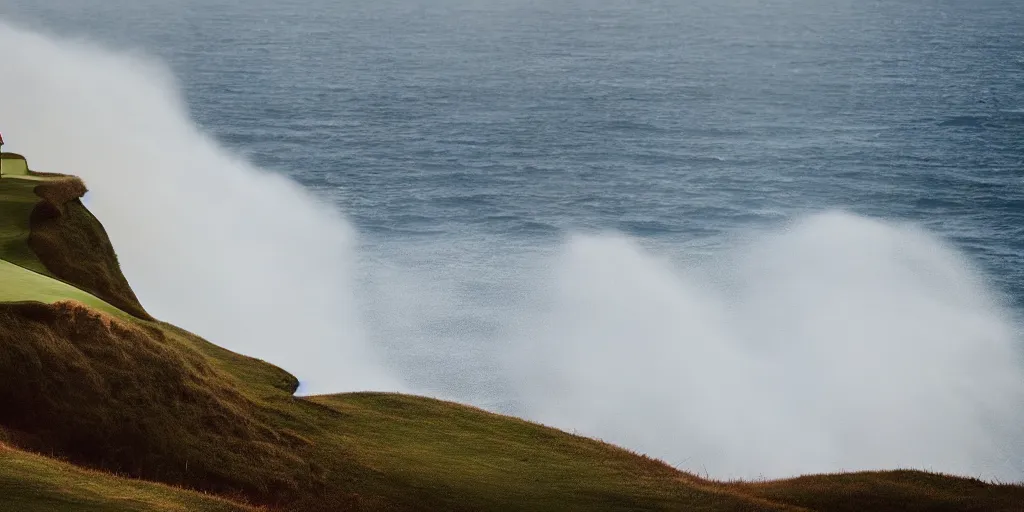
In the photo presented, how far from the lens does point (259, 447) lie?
94.0 ft

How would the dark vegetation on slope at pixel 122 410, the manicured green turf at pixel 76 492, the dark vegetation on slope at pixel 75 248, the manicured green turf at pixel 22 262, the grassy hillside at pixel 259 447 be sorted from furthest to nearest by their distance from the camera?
the dark vegetation on slope at pixel 75 248 < the manicured green turf at pixel 22 262 < the dark vegetation on slope at pixel 122 410 < the grassy hillside at pixel 259 447 < the manicured green turf at pixel 76 492

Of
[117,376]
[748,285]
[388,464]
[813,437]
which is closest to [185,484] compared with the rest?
[117,376]

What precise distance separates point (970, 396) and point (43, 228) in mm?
46598

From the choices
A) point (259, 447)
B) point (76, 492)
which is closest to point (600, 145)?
point (259, 447)

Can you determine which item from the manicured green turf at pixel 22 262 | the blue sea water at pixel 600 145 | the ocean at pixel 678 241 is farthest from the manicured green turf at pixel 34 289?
the blue sea water at pixel 600 145

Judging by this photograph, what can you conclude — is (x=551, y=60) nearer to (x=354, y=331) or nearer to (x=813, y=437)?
(x=354, y=331)

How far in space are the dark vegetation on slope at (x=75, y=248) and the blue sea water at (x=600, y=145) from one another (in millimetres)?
22024

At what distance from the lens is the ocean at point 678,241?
58.5 m

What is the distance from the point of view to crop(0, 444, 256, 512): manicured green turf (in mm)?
21031

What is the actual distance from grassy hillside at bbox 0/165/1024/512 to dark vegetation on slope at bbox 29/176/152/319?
0.47 metres

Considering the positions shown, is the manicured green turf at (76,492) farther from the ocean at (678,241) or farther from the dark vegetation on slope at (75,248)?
the ocean at (678,241)

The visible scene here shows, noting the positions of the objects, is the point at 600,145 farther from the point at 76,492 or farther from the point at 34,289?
the point at 76,492

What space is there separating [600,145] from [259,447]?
89214 millimetres

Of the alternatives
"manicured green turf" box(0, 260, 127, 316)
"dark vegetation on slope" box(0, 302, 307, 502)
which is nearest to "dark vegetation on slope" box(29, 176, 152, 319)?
"manicured green turf" box(0, 260, 127, 316)
